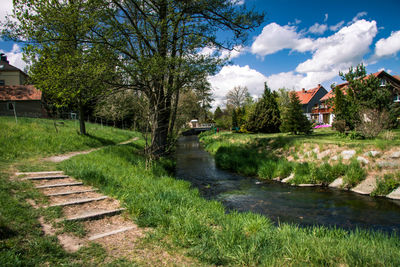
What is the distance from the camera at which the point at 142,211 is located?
4.77 metres

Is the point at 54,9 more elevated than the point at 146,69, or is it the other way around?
the point at 54,9

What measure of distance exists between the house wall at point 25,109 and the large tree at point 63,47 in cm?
2921

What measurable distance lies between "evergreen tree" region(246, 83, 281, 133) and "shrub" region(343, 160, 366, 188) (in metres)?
16.6

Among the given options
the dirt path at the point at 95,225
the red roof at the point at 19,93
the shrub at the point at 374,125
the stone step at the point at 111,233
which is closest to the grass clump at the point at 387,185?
the shrub at the point at 374,125

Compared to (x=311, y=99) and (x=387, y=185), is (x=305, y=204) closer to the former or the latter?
(x=387, y=185)

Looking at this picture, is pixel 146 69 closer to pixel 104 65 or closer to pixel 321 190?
pixel 104 65

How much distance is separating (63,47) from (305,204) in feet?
35.2

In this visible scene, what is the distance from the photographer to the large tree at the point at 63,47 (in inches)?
344

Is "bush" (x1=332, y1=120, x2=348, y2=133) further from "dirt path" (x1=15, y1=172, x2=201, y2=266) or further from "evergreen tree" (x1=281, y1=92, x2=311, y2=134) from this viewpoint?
"dirt path" (x1=15, y1=172, x2=201, y2=266)

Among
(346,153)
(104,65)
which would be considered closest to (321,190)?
(346,153)

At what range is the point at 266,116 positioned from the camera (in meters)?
25.5

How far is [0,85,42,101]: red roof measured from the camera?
33.6m

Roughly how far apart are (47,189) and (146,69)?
5.62 metres

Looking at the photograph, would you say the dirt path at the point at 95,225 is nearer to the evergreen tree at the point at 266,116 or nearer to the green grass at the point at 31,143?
the green grass at the point at 31,143
